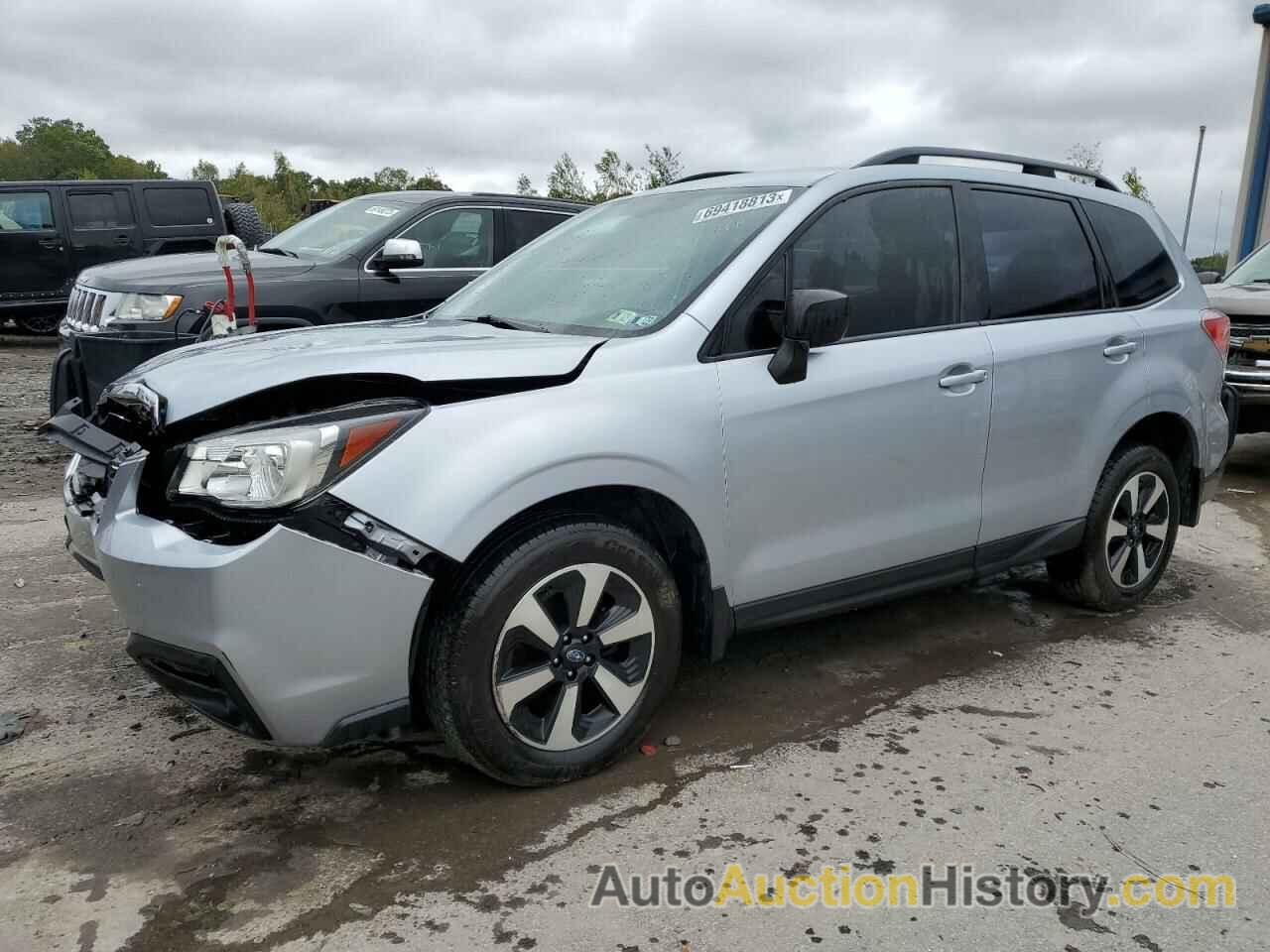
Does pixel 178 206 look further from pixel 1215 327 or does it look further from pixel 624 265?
pixel 1215 327

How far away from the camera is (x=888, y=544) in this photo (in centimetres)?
358

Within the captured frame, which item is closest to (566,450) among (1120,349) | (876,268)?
(876,268)

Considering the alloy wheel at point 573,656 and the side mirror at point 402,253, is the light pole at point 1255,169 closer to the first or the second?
the side mirror at point 402,253

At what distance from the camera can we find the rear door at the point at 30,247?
43.2 feet

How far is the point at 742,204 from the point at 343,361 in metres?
1.51

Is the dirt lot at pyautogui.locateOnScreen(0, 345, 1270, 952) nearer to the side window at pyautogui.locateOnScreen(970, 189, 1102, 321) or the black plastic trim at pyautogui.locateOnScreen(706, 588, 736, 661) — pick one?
the black plastic trim at pyautogui.locateOnScreen(706, 588, 736, 661)

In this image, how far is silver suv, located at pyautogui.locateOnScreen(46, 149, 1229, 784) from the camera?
2576 mm

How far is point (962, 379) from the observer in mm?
3664

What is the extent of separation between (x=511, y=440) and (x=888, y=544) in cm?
147

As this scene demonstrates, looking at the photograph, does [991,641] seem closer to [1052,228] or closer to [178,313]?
[1052,228]

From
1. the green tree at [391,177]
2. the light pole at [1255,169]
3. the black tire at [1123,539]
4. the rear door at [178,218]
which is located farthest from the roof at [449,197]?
the green tree at [391,177]

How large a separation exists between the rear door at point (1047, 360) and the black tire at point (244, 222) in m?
12.8

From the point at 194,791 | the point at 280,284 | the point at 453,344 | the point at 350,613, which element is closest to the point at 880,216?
the point at 453,344

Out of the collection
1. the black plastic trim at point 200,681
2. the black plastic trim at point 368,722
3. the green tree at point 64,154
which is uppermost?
the green tree at point 64,154
